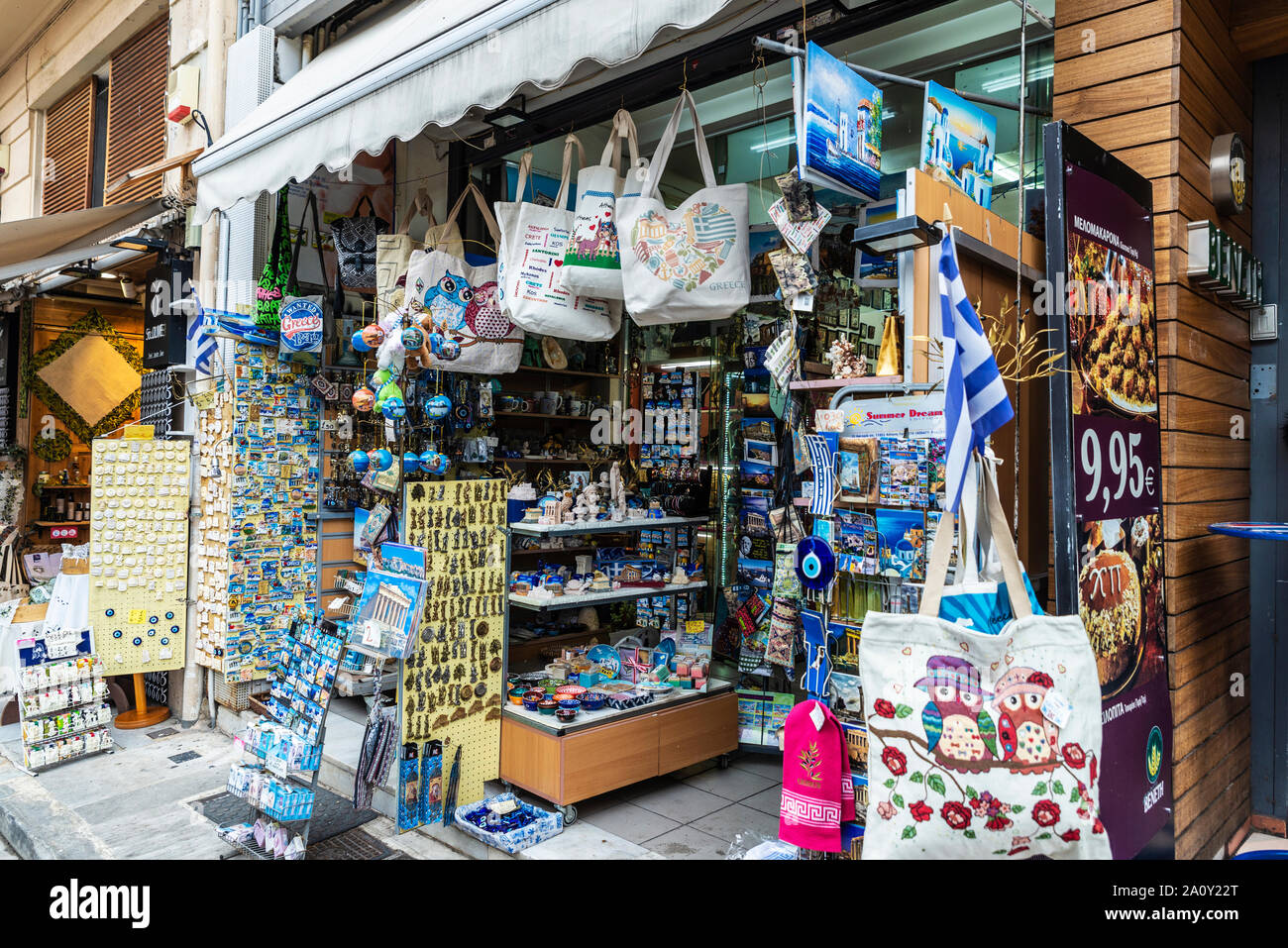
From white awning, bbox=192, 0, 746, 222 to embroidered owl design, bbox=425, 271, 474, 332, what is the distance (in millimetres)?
855

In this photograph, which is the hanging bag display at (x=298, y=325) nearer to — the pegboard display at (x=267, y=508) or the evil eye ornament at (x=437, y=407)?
the pegboard display at (x=267, y=508)

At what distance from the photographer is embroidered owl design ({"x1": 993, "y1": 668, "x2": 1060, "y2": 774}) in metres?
1.64

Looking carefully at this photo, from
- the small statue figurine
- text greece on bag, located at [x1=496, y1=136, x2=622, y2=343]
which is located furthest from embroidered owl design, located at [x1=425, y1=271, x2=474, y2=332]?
the small statue figurine

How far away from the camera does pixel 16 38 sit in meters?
9.34

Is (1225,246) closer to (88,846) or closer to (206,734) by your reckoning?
(88,846)

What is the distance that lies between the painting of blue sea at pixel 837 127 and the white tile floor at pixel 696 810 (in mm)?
2671

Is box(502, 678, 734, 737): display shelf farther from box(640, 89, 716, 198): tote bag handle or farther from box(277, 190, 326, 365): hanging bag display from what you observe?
box(277, 190, 326, 365): hanging bag display

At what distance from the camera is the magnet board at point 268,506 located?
17.8 feet

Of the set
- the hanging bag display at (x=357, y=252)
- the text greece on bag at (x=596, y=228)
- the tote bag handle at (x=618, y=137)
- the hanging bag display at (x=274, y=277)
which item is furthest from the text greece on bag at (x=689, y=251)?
the hanging bag display at (x=274, y=277)

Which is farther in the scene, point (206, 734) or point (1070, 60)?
point (206, 734)

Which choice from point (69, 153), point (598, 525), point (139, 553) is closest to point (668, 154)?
point (598, 525)

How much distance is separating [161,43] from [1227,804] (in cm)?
901

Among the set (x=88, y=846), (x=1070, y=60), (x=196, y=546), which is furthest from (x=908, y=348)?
(x=196, y=546)

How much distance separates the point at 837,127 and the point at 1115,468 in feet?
4.46
